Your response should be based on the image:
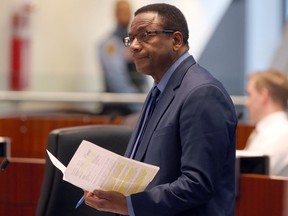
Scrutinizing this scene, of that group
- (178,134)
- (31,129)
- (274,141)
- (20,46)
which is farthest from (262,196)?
(20,46)

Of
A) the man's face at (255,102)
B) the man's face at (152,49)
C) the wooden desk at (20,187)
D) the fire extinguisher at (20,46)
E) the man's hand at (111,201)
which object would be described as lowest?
the fire extinguisher at (20,46)

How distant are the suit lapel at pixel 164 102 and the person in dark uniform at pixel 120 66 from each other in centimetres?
593

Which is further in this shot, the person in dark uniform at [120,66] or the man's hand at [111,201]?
the person in dark uniform at [120,66]

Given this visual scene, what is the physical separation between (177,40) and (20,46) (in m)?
7.53

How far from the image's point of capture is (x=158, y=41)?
8.73ft

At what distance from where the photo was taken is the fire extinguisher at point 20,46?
32.4ft

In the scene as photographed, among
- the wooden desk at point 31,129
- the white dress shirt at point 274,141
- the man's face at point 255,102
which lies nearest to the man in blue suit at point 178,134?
the white dress shirt at point 274,141

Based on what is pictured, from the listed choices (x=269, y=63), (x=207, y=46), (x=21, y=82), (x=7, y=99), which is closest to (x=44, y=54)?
(x=21, y=82)

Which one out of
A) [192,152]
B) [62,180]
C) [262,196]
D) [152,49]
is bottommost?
[262,196]

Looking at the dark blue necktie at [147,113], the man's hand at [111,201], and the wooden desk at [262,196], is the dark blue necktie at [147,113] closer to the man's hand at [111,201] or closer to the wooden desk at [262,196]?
the man's hand at [111,201]

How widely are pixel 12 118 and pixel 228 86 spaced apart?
285 centimetres

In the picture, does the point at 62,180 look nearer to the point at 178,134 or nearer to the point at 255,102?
the point at 178,134

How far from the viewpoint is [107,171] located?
2.58m

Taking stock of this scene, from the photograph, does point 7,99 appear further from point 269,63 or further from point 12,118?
point 269,63
